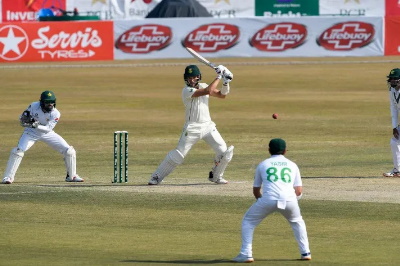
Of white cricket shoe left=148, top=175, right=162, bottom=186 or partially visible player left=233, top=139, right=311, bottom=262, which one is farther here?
white cricket shoe left=148, top=175, right=162, bottom=186

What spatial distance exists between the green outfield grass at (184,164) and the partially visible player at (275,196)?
59cm

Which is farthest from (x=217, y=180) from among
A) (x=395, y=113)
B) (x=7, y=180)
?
(x=7, y=180)

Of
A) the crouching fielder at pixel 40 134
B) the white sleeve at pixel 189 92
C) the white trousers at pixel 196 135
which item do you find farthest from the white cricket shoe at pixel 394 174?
the crouching fielder at pixel 40 134

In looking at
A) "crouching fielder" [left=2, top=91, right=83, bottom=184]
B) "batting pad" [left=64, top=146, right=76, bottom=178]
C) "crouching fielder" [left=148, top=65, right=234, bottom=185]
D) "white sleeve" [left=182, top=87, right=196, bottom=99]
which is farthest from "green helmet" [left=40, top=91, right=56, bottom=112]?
"white sleeve" [left=182, top=87, right=196, bottom=99]

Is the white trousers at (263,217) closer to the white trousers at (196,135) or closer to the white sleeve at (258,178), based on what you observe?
the white sleeve at (258,178)

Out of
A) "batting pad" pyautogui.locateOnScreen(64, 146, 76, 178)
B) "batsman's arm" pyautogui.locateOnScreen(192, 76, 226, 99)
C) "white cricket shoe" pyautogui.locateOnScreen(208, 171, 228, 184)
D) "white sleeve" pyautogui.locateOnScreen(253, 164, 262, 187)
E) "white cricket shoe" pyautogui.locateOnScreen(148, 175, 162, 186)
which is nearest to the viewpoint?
"white sleeve" pyautogui.locateOnScreen(253, 164, 262, 187)

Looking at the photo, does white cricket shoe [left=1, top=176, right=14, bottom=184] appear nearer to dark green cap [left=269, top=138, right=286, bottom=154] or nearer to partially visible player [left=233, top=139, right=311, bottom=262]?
partially visible player [left=233, top=139, right=311, bottom=262]

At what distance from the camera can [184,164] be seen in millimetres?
26188

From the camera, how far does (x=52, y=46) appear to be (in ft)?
171

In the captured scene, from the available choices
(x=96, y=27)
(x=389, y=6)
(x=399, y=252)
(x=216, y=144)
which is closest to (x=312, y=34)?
(x=96, y=27)

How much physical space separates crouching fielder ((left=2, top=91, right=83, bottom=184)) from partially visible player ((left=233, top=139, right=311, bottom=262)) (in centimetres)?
912

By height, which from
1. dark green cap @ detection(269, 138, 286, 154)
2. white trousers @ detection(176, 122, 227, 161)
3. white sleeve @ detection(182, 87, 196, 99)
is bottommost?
white trousers @ detection(176, 122, 227, 161)

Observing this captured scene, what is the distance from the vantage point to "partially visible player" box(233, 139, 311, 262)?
44.9ft

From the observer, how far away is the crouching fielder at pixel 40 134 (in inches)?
876
